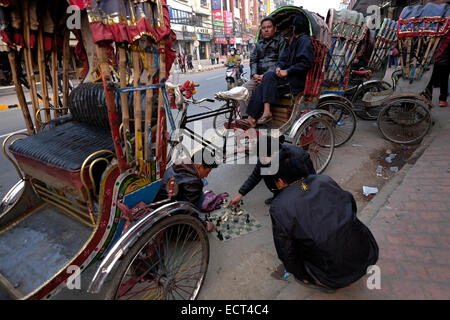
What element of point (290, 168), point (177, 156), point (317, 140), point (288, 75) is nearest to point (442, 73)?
point (317, 140)

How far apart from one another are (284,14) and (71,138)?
3.72 meters

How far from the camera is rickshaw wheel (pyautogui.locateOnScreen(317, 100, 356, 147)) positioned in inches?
190

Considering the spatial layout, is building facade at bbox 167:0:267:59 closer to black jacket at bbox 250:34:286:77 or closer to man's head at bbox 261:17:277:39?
black jacket at bbox 250:34:286:77

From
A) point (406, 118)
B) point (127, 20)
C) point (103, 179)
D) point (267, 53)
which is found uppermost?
point (127, 20)

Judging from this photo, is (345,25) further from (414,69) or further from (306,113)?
(306,113)

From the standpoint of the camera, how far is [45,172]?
210 cm

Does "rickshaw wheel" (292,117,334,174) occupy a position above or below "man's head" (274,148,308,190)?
below

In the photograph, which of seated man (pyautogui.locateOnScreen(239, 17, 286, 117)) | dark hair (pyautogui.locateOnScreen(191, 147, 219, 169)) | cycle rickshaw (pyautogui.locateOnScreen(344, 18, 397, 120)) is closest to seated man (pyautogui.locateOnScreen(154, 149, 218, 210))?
dark hair (pyautogui.locateOnScreen(191, 147, 219, 169))

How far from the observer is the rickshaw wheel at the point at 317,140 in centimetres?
386

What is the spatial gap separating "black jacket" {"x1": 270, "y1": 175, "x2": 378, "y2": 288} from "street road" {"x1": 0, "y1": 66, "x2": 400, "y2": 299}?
1.32 ft

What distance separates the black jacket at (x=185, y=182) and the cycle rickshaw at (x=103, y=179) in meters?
0.19

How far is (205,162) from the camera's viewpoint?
3.11m

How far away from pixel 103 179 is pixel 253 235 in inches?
63.4

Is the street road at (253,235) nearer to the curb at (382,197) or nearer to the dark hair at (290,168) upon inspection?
the curb at (382,197)
